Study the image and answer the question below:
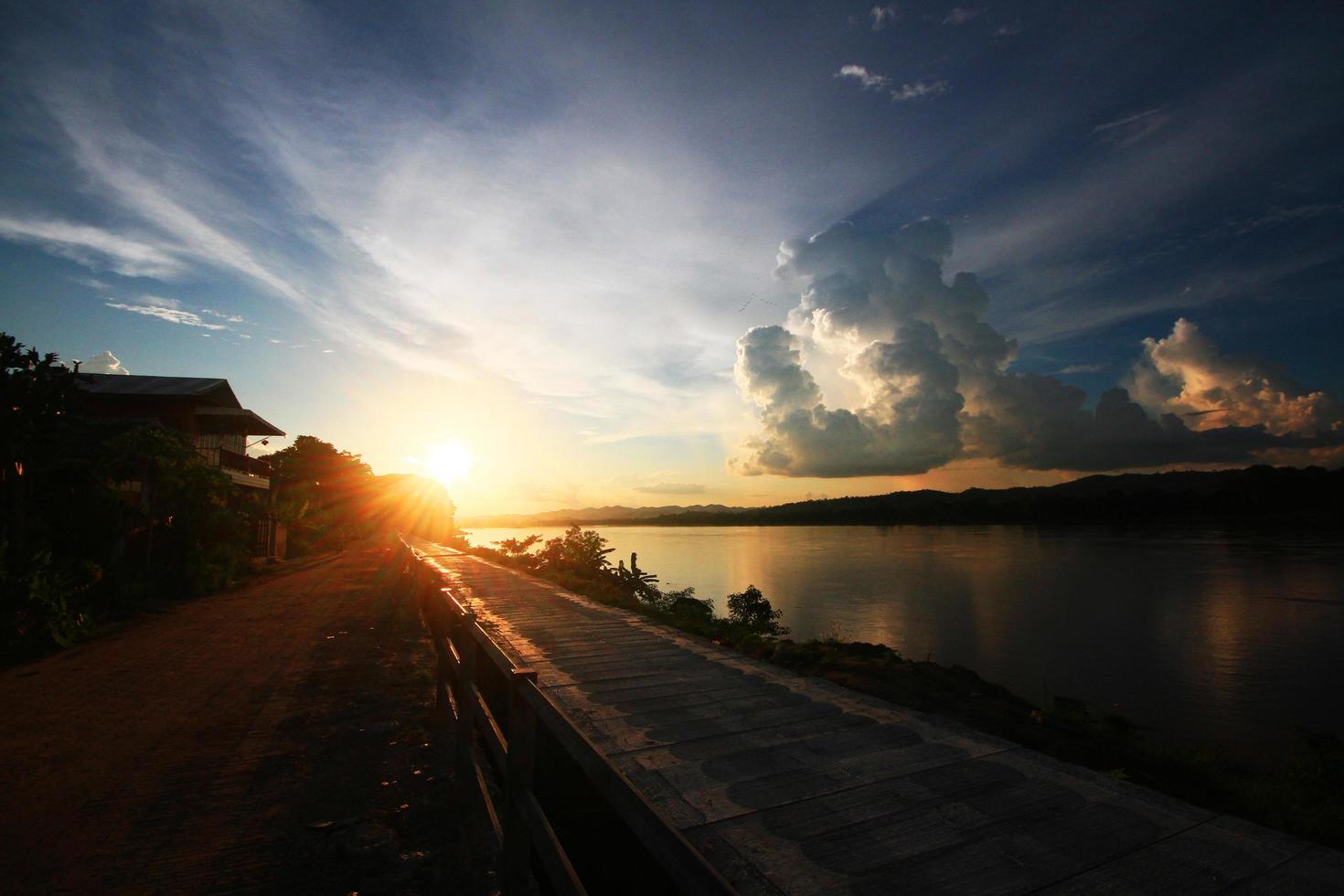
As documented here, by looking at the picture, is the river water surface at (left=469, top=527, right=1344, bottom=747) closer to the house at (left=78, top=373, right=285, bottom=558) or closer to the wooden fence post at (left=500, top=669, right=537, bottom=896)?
the wooden fence post at (left=500, top=669, right=537, bottom=896)

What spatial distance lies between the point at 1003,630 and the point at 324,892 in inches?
926

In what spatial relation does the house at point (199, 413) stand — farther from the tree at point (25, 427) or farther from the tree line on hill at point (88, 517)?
the tree at point (25, 427)

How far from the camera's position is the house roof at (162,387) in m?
24.4

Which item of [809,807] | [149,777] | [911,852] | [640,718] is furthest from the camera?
[149,777]

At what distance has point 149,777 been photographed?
5367mm

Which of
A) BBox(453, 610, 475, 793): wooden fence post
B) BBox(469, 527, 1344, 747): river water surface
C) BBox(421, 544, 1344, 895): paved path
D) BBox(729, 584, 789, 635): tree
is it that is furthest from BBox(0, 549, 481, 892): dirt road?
BBox(469, 527, 1344, 747): river water surface

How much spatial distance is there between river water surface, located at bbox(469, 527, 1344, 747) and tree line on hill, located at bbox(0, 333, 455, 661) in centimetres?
1772

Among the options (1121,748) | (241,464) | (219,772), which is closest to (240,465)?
(241,464)

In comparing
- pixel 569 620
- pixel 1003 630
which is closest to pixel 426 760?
pixel 569 620

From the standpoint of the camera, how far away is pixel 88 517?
13180 millimetres

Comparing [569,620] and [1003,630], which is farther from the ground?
[569,620]

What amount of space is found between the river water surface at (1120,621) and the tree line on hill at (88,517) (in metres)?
17.7

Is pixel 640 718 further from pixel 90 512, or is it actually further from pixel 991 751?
pixel 90 512

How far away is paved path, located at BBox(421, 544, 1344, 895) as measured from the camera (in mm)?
2695
